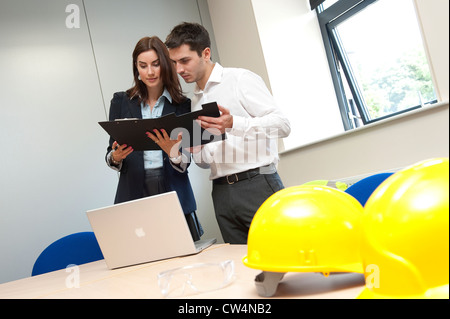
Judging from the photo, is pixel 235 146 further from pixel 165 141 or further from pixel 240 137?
pixel 165 141

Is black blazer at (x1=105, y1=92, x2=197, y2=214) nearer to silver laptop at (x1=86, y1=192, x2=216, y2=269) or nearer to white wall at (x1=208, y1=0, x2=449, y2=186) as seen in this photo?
silver laptop at (x1=86, y1=192, x2=216, y2=269)

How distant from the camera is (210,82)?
2.37 meters

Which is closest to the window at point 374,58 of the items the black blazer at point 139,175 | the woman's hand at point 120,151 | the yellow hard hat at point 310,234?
the black blazer at point 139,175

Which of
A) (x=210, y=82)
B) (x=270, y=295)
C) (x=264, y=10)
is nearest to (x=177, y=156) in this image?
(x=210, y=82)

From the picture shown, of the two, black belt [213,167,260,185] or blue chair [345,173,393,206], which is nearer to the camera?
blue chair [345,173,393,206]

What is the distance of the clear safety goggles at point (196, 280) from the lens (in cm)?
100

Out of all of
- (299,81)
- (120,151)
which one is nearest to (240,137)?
(120,151)

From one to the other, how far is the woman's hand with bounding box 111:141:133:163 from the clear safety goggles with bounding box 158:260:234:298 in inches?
45.3

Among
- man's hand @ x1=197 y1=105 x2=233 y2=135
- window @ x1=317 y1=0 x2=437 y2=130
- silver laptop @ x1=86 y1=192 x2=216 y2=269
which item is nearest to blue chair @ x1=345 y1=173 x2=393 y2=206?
man's hand @ x1=197 y1=105 x2=233 y2=135

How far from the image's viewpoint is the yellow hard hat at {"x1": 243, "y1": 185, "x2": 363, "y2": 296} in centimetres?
73

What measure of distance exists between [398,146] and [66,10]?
2676 millimetres

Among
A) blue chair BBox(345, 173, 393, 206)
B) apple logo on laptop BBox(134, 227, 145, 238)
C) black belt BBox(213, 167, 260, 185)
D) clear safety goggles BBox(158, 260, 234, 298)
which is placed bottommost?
clear safety goggles BBox(158, 260, 234, 298)

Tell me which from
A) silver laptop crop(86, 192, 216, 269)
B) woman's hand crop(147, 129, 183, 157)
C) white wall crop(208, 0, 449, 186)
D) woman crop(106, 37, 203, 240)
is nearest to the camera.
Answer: silver laptop crop(86, 192, 216, 269)

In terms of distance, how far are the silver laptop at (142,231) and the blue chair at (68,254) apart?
697 millimetres
